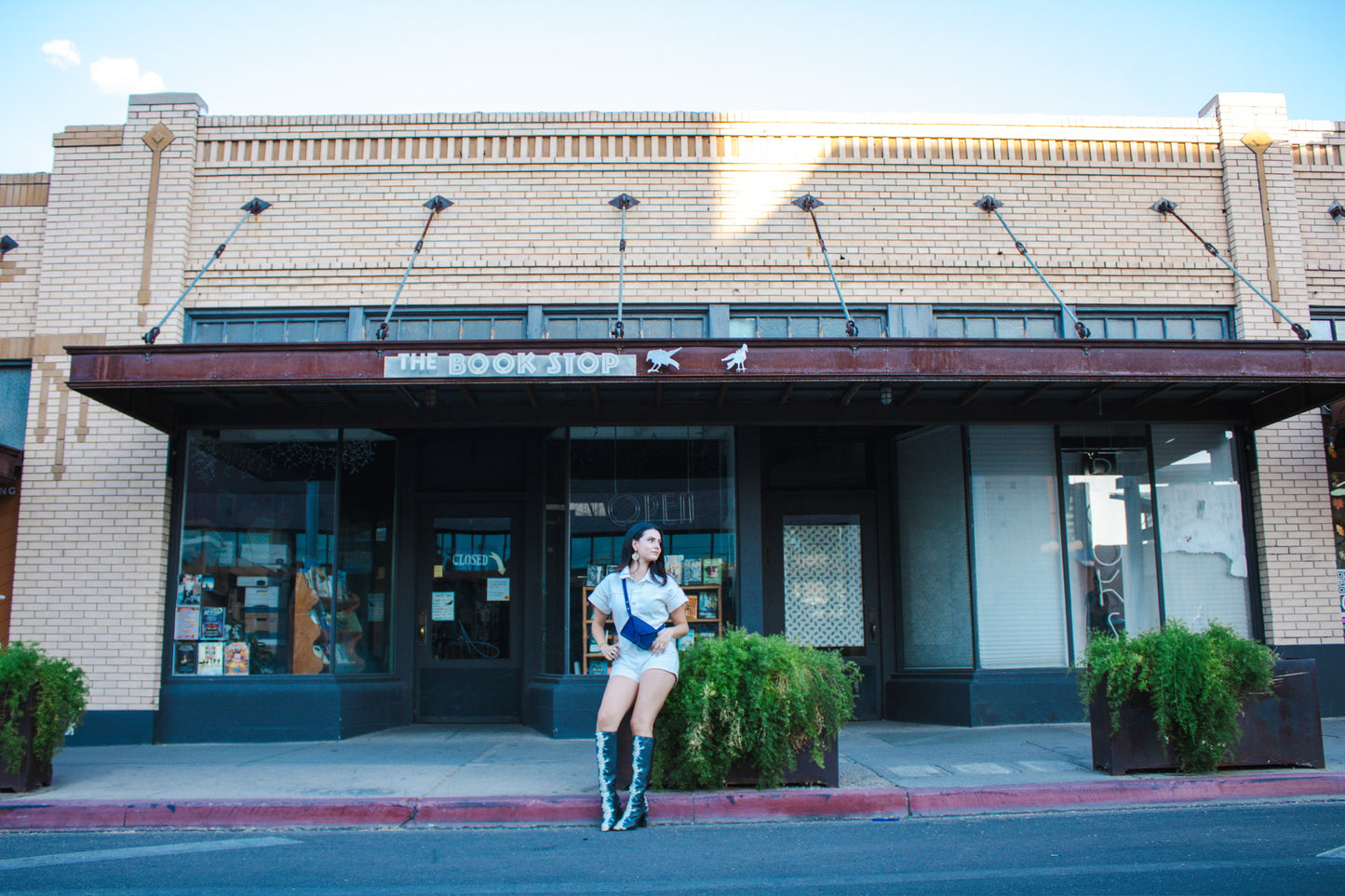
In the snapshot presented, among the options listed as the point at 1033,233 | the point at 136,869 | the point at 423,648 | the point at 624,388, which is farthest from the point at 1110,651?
the point at 423,648

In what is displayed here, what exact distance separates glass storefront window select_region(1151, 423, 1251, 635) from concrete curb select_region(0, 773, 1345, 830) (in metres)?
3.96

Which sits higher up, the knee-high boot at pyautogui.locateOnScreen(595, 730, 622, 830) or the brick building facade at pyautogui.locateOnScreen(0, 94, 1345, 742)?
the brick building facade at pyautogui.locateOnScreen(0, 94, 1345, 742)

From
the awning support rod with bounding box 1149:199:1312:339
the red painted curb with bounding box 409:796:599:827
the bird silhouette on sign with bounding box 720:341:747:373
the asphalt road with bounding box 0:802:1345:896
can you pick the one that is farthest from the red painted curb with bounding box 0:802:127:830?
the awning support rod with bounding box 1149:199:1312:339

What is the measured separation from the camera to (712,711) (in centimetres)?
635

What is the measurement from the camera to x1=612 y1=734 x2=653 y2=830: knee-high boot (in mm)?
5867

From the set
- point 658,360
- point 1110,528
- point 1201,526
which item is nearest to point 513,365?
point 658,360

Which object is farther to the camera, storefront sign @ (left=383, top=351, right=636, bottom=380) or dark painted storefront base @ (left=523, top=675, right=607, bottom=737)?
dark painted storefront base @ (left=523, top=675, right=607, bottom=737)

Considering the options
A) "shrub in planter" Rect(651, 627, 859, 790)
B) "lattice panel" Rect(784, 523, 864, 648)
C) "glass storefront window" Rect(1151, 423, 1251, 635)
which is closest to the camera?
"shrub in planter" Rect(651, 627, 859, 790)

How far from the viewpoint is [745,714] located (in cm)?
632

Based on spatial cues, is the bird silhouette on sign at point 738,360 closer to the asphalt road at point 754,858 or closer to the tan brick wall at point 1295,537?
the asphalt road at point 754,858

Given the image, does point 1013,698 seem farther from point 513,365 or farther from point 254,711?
point 254,711

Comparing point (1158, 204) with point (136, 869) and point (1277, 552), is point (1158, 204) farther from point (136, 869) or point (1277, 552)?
point (136, 869)

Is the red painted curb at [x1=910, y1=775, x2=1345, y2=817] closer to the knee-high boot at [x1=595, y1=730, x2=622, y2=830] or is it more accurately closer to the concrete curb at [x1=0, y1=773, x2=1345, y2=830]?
the concrete curb at [x1=0, y1=773, x2=1345, y2=830]

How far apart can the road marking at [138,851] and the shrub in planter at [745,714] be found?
7.80ft
